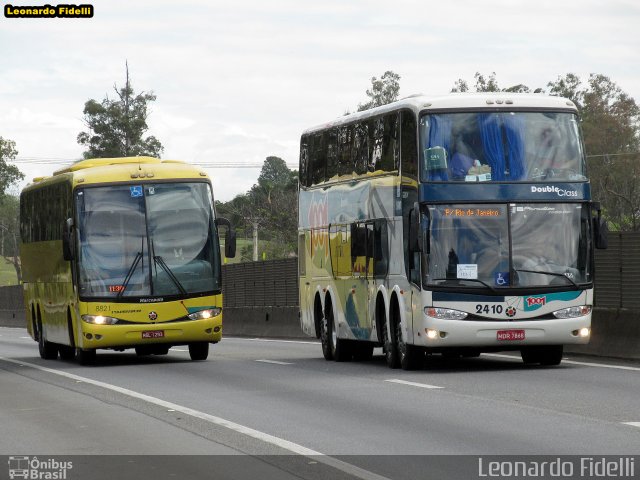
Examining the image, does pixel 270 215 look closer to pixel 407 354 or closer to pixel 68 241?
pixel 68 241

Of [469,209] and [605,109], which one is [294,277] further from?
[605,109]

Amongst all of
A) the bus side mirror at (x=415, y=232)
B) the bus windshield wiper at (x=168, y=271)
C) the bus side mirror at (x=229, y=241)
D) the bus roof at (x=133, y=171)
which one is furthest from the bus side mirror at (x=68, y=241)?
the bus side mirror at (x=415, y=232)

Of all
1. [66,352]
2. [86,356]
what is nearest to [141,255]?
[86,356]

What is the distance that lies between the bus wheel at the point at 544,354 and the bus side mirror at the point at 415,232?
8.49 ft

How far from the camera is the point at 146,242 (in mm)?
26922

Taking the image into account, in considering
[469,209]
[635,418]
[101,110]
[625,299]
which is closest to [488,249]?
[469,209]

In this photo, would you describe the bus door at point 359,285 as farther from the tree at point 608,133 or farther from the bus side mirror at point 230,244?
the tree at point 608,133

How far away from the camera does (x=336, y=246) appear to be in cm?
2631

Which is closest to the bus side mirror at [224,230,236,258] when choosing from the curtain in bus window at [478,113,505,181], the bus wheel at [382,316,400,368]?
the bus wheel at [382,316,400,368]

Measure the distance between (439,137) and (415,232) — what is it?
1415 millimetres

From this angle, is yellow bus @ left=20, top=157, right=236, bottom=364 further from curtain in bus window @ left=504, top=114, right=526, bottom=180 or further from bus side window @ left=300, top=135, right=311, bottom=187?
curtain in bus window @ left=504, top=114, right=526, bottom=180

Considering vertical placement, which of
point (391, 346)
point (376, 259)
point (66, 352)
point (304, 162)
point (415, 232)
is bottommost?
point (66, 352)

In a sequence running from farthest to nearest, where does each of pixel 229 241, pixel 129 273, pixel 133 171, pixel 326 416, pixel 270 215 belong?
pixel 270 215
pixel 133 171
pixel 229 241
pixel 129 273
pixel 326 416

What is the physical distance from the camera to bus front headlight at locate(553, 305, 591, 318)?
2155 centimetres
